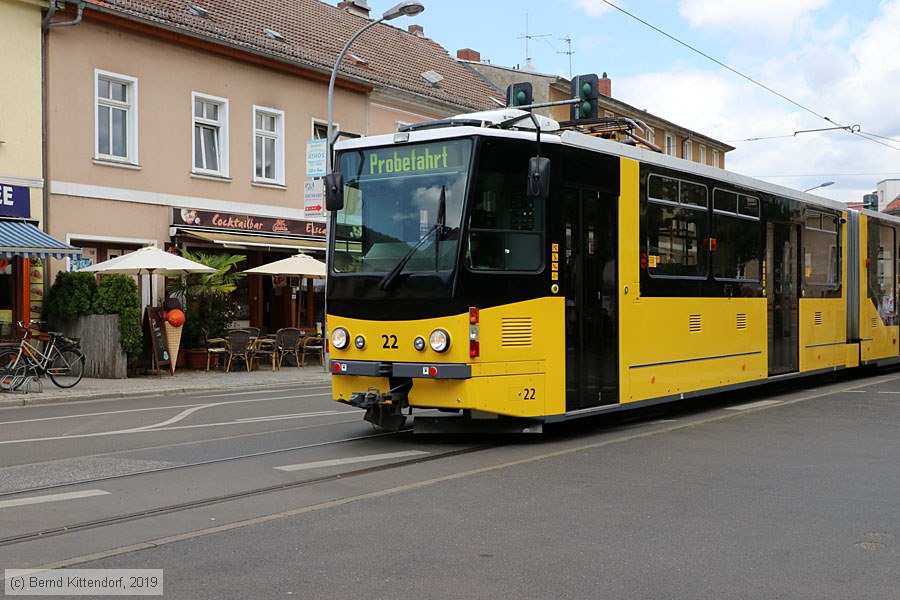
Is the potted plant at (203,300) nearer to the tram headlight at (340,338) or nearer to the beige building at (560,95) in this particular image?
the tram headlight at (340,338)

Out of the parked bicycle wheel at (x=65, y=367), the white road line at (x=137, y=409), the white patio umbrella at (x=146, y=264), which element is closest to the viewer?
the white road line at (x=137, y=409)

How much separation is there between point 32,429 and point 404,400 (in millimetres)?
5154

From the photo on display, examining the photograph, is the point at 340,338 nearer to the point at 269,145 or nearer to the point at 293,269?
the point at 293,269

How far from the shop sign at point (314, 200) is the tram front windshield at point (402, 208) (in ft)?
38.8

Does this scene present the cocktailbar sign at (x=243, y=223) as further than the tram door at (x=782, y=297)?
Yes

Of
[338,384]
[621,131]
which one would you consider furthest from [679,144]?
[338,384]

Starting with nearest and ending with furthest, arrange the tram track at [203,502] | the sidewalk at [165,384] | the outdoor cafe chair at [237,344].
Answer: the tram track at [203,502] < the sidewalk at [165,384] < the outdoor cafe chair at [237,344]

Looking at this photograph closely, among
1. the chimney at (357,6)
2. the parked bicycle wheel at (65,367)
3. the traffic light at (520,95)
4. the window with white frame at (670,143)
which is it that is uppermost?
the chimney at (357,6)

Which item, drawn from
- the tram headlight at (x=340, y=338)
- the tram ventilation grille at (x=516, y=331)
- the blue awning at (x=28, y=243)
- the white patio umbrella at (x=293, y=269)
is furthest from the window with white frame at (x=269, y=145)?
the tram ventilation grille at (x=516, y=331)

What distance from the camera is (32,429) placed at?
11.9m

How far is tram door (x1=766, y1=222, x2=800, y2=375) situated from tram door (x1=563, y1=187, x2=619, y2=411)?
483 cm

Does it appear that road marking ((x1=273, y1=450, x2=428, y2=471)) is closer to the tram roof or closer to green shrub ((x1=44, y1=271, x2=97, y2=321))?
the tram roof

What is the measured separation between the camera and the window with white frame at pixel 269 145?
84.0ft

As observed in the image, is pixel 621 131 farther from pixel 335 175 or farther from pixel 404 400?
pixel 404 400
